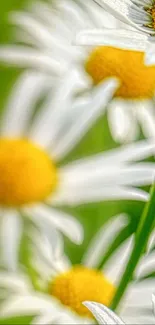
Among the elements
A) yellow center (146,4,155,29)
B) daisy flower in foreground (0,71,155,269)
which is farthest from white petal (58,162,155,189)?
yellow center (146,4,155,29)

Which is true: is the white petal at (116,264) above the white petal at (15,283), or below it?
above

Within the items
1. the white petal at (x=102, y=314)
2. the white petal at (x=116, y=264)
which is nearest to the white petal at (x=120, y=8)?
the white petal at (x=102, y=314)

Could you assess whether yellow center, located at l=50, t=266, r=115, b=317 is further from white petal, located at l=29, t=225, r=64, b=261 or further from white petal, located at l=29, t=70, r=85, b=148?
white petal, located at l=29, t=70, r=85, b=148

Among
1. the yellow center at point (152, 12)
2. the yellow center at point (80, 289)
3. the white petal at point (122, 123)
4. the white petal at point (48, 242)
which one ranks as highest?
the white petal at point (122, 123)

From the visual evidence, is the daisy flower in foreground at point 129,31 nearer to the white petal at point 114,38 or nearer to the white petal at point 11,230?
the white petal at point 114,38

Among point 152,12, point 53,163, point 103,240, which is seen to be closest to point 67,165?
point 53,163

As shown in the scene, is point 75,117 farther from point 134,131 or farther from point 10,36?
point 10,36

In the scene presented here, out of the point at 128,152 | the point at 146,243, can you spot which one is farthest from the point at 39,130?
the point at 146,243

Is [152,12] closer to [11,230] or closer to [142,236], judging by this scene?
[142,236]
